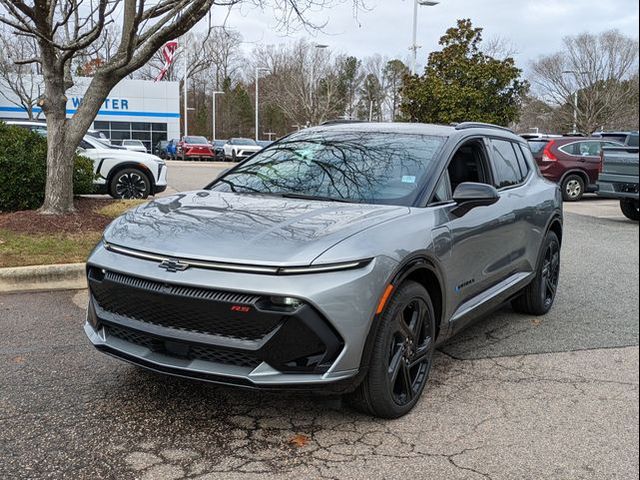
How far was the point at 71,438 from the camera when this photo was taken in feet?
10.5

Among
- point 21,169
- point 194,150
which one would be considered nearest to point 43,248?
point 21,169

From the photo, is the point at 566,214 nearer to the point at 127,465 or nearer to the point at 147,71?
the point at 127,465

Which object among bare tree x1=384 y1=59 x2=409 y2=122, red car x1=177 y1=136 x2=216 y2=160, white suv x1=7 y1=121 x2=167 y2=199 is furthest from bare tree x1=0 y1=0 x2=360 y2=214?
bare tree x1=384 y1=59 x2=409 y2=122

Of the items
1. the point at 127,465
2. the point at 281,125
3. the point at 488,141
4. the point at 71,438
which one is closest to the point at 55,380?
the point at 71,438

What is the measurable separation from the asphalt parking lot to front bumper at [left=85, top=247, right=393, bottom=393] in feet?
1.28

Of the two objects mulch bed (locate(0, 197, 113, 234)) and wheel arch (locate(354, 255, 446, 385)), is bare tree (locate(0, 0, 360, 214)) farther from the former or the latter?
wheel arch (locate(354, 255, 446, 385))

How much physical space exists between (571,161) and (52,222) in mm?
13029

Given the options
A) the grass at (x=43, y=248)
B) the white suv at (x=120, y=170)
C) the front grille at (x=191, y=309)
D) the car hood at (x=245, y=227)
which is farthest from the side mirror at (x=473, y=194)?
the white suv at (x=120, y=170)

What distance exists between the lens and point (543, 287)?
564 cm

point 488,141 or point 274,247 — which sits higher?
point 488,141

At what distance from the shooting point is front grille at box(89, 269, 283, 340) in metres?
2.95

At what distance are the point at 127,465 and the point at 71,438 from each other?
454 mm

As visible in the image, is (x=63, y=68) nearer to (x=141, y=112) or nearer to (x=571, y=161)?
(x=571, y=161)

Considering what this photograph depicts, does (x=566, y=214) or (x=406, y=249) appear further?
(x=566, y=214)
